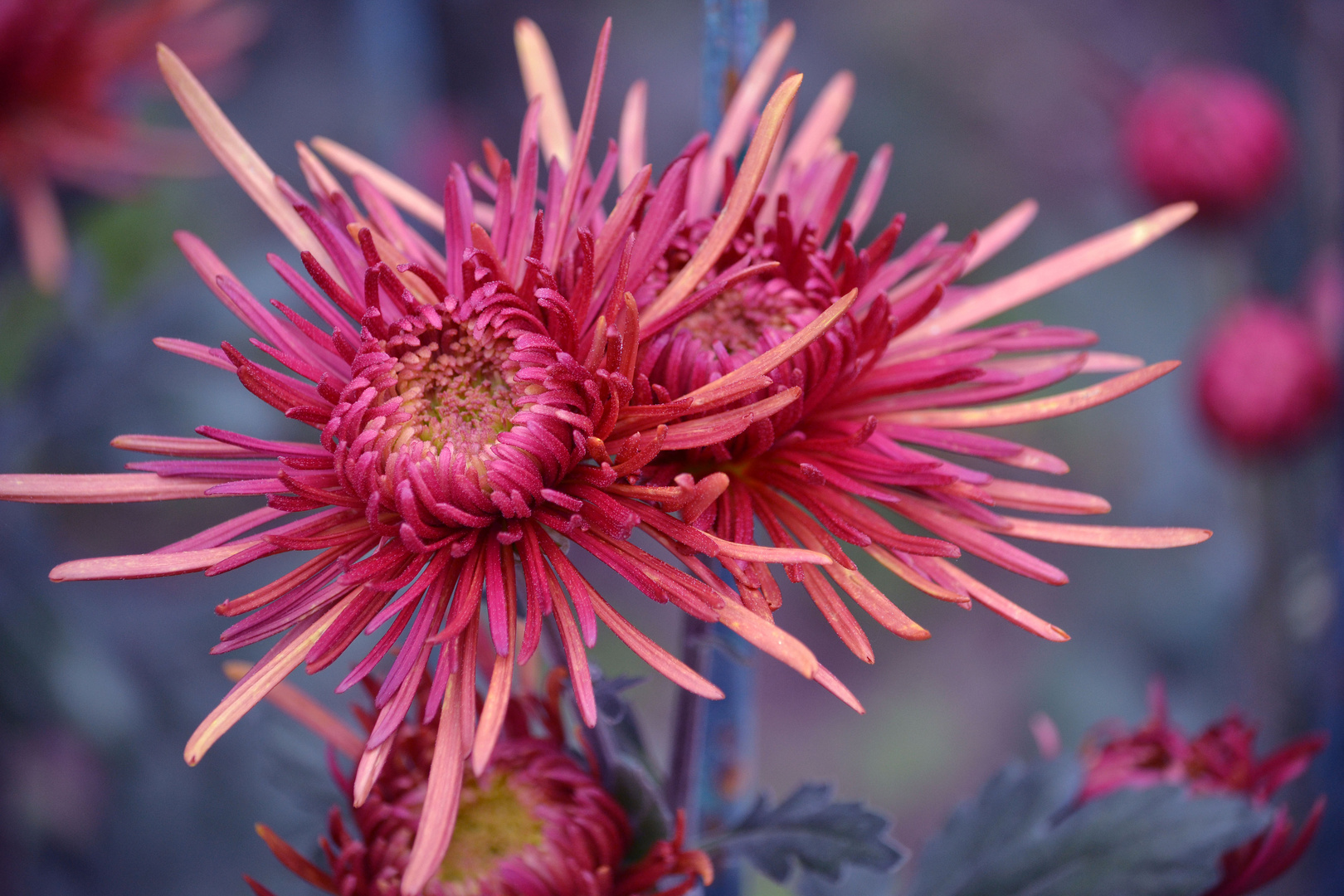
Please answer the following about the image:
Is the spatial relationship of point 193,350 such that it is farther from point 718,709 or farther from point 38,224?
point 38,224

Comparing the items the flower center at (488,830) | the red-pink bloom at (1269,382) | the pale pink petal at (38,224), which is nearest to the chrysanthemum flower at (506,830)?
the flower center at (488,830)

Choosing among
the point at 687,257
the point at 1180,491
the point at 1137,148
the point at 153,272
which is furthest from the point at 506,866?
the point at 153,272

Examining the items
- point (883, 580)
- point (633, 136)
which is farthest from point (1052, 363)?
point (883, 580)

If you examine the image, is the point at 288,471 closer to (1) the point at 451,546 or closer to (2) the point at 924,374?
(1) the point at 451,546

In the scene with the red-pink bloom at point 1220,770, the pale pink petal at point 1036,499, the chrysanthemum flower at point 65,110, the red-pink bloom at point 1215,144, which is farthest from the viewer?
the red-pink bloom at point 1215,144

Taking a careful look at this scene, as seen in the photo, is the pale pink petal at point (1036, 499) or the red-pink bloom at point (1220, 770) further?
the red-pink bloom at point (1220, 770)

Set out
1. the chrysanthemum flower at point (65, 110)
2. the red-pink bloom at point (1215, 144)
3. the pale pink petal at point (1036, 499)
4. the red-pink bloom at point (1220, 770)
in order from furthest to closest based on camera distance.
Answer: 1. the red-pink bloom at point (1215, 144)
2. the chrysanthemum flower at point (65, 110)
3. the red-pink bloom at point (1220, 770)
4. the pale pink petal at point (1036, 499)

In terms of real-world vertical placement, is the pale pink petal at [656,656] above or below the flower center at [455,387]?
below

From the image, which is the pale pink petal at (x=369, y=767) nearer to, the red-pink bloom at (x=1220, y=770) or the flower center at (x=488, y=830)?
the flower center at (x=488, y=830)
